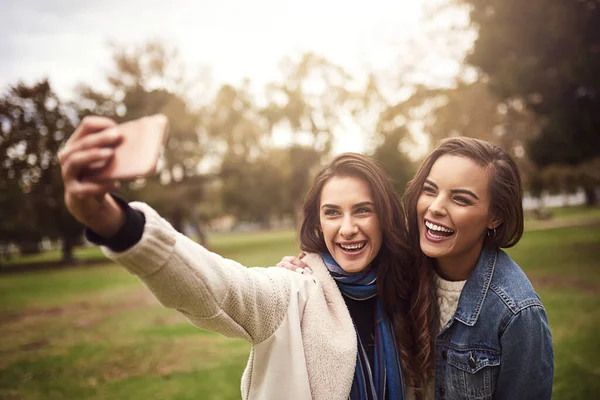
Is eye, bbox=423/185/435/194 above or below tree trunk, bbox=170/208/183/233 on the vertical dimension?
above

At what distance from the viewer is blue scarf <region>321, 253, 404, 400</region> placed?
1.87m

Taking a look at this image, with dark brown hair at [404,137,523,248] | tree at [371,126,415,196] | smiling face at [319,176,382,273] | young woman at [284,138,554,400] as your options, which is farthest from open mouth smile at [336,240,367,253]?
tree at [371,126,415,196]

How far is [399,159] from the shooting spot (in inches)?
599

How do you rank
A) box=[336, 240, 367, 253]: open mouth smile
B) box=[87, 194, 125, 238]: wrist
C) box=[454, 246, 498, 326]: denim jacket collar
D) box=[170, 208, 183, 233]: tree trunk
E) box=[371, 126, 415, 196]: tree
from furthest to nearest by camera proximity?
1. box=[170, 208, 183, 233]: tree trunk
2. box=[371, 126, 415, 196]: tree
3. box=[336, 240, 367, 253]: open mouth smile
4. box=[454, 246, 498, 326]: denim jacket collar
5. box=[87, 194, 125, 238]: wrist

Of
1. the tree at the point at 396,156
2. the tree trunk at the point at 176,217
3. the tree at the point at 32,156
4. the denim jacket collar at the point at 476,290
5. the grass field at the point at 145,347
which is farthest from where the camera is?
the tree trunk at the point at 176,217

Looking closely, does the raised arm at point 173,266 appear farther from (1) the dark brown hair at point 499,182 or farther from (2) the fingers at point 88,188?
(1) the dark brown hair at point 499,182

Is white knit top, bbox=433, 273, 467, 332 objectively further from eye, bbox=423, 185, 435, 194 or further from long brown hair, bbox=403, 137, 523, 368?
eye, bbox=423, 185, 435, 194

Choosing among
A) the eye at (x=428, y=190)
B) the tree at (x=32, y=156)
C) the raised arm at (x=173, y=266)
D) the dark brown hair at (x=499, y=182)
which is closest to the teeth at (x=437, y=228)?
the eye at (x=428, y=190)

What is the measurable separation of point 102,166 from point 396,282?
158 cm

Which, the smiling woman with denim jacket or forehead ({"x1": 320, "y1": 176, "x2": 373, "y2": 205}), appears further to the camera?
forehead ({"x1": 320, "y1": 176, "x2": 373, "y2": 205})

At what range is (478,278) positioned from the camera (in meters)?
2.04

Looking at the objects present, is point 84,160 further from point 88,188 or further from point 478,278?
point 478,278

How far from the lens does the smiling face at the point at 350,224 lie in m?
2.05

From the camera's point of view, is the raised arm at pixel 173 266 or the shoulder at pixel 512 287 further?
the shoulder at pixel 512 287
